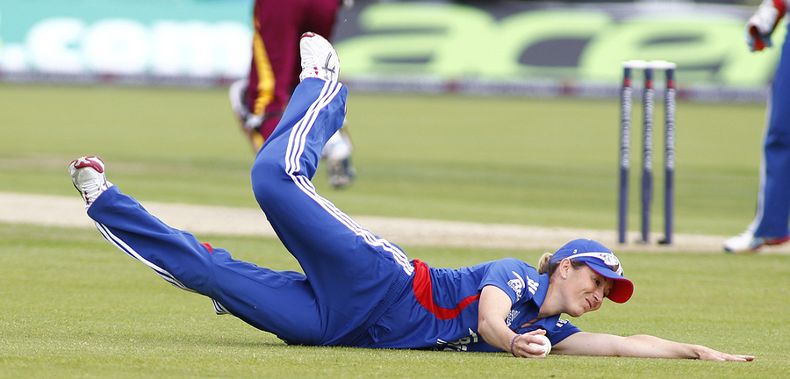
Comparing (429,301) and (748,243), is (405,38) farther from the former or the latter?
(429,301)

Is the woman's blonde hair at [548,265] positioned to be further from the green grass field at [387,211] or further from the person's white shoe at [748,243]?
the person's white shoe at [748,243]

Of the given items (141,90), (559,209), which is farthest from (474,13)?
(559,209)

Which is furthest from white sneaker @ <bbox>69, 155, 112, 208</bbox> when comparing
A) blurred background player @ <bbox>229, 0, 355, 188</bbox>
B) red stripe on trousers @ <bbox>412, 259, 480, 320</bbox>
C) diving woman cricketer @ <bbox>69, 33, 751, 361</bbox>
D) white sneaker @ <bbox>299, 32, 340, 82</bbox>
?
blurred background player @ <bbox>229, 0, 355, 188</bbox>

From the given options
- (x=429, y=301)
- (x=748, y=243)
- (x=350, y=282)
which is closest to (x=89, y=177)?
(x=350, y=282)

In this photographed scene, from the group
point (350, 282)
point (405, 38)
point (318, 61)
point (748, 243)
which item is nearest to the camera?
point (350, 282)

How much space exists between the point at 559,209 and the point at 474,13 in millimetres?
21938

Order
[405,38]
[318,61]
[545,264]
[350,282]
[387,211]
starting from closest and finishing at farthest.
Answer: [350,282]
[545,264]
[318,61]
[387,211]
[405,38]

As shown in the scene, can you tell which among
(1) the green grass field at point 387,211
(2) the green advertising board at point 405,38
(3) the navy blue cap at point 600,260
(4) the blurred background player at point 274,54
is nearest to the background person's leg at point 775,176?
(1) the green grass field at point 387,211

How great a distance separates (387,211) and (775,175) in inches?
135

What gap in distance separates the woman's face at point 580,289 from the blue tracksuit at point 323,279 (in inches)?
4.4

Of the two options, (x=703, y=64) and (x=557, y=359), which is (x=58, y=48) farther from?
(x=557, y=359)

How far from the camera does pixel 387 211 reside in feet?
44.5

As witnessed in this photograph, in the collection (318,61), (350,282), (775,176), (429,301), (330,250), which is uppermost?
(318,61)

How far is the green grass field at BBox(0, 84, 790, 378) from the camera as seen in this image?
20.8ft
